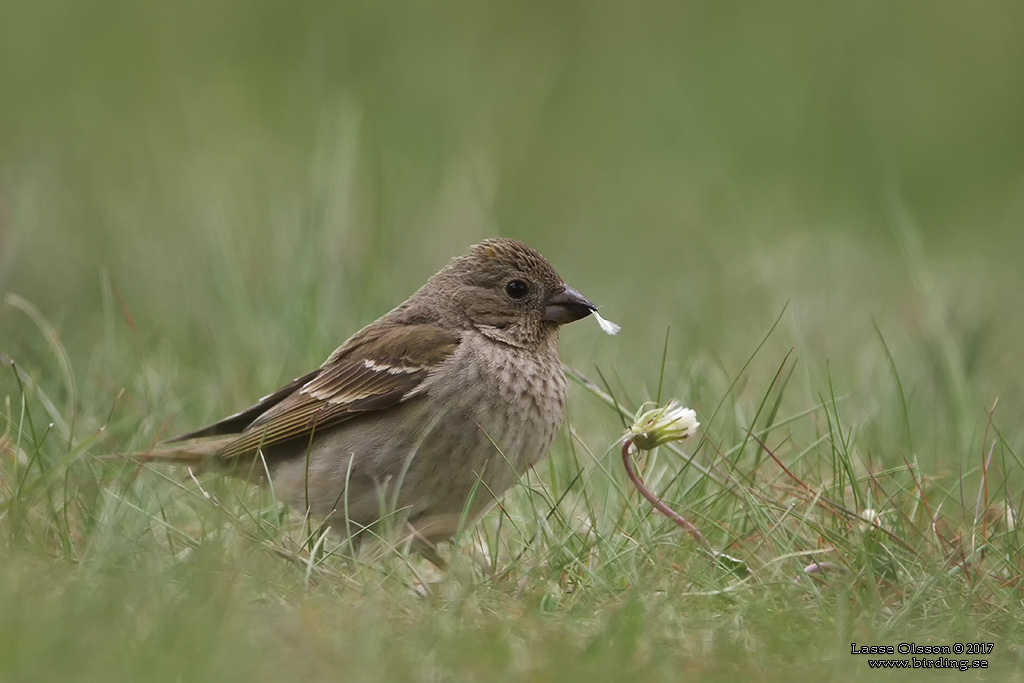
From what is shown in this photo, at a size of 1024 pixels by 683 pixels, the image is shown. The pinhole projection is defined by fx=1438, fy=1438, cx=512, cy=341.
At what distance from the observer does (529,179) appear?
488 inches

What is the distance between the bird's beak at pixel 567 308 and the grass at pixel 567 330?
30 cm

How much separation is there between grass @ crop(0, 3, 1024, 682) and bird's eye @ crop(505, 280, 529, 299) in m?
0.46

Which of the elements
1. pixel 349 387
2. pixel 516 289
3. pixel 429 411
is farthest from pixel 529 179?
pixel 429 411

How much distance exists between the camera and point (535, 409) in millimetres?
5367

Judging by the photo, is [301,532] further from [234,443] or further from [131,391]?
[131,391]

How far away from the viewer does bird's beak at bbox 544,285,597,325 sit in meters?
5.84

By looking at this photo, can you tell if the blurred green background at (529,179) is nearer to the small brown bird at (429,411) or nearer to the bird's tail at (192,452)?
the bird's tail at (192,452)

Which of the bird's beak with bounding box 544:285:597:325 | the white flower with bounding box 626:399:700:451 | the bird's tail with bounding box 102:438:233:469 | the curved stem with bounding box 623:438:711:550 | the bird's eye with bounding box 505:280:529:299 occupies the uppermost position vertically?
the bird's eye with bounding box 505:280:529:299

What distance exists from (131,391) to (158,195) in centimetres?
417

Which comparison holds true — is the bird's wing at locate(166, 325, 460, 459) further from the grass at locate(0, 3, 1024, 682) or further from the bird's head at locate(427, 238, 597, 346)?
the grass at locate(0, 3, 1024, 682)

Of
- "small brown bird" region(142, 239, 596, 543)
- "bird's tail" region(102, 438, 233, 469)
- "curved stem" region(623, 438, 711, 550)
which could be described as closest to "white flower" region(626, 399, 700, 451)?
"curved stem" region(623, 438, 711, 550)

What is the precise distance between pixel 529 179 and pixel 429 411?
7.20m

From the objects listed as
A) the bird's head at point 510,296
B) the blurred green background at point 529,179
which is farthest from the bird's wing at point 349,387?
the blurred green background at point 529,179

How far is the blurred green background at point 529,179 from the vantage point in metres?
7.40
